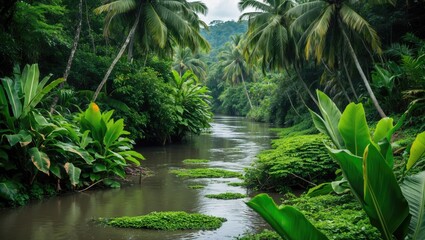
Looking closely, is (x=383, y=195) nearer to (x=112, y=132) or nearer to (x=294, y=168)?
(x=294, y=168)

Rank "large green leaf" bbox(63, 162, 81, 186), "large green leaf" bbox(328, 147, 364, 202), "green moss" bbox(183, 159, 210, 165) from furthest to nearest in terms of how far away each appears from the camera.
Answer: "green moss" bbox(183, 159, 210, 165) < "large green leaf" bbox(63, 162, 81, 186) < "large green leaf" bbox(328, 147, 364, 202)

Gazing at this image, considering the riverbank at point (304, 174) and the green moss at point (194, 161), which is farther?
the green moss at point (194, 161)

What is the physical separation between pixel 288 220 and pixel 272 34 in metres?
19.1

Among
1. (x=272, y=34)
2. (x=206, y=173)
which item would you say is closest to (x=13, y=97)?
(x=206, y=173)

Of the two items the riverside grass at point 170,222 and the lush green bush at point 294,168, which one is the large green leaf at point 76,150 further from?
the lush green bush at point 294,168

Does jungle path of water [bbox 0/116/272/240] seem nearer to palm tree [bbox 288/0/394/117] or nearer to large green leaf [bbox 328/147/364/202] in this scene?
large green leaf [bbox 328/147/364/202]

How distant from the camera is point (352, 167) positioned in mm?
3293

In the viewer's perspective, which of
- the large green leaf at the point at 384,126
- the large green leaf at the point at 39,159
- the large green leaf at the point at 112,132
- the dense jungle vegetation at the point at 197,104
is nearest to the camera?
the dense jungle vegetation at the point at 197,104

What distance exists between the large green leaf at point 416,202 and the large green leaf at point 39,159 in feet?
20.3

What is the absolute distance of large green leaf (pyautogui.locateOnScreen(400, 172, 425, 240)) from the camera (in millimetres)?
3111

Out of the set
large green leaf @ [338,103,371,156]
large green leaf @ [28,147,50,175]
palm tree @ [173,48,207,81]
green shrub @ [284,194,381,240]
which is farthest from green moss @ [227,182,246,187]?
palm tree @ [173,48,207,81]

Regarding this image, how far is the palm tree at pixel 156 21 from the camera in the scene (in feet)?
53.6

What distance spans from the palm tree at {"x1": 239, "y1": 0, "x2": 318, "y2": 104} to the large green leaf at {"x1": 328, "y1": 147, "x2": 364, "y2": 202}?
17416mm

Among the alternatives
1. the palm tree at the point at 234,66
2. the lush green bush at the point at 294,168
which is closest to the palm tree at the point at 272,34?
the lush green bush at the point at 294,168
